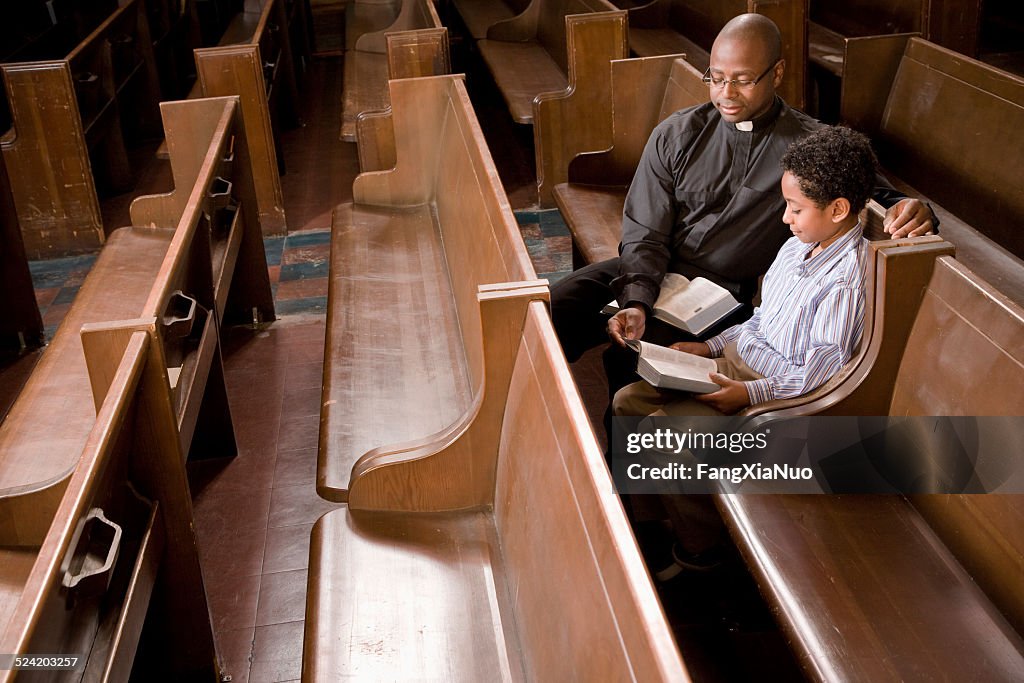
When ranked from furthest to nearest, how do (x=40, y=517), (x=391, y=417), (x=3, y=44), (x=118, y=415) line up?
(x=3, y=44) → (x=391, y=417) → (x=40, y=517) → (x=118, y=415)

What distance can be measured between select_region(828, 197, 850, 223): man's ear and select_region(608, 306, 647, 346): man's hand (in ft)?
2.24

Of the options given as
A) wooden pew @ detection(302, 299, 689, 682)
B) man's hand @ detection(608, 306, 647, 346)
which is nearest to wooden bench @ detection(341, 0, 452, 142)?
man's hand @ detection(608, 306, 647, 346)

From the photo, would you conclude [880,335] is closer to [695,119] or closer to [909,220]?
[909,220]

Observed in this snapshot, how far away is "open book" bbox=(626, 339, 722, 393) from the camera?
238 centimetres

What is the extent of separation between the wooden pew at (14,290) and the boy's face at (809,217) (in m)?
3.24

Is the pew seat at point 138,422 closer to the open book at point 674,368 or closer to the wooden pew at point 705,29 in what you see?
the open book at point 674,368

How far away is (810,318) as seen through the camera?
2395mm

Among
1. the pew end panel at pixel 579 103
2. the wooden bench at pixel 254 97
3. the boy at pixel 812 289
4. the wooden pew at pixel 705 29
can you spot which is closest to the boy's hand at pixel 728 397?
the boy at pixel 812 289

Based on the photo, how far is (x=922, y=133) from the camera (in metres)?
3.93

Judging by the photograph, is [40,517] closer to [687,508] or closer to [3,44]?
[687,508]

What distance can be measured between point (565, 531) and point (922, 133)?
300 centimetres

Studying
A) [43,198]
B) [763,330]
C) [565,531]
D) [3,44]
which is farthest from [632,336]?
[3,44]

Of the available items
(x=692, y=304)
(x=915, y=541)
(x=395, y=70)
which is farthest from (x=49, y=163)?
(x=915, y=541)

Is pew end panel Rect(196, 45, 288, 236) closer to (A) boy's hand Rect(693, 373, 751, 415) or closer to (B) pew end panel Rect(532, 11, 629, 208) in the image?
(B) pew end panel Rect(532, 11, 629, 208)
